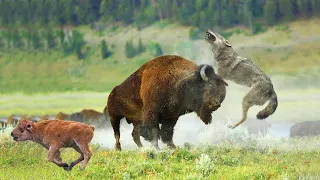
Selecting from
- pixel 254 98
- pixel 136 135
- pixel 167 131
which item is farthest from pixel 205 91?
pixel 136 135

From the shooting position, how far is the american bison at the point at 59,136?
43.6 feet

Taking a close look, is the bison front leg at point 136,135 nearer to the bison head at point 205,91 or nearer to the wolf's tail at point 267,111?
the bison head at point 205,91

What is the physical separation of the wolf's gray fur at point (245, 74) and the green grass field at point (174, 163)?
1.20m

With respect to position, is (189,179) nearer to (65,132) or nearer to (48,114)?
(65,132)

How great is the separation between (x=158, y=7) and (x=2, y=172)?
21.6m

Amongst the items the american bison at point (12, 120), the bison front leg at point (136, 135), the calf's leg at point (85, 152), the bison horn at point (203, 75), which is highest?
the bison horn at point (203, 75)

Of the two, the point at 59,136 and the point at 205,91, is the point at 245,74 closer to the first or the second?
the point at 205,91

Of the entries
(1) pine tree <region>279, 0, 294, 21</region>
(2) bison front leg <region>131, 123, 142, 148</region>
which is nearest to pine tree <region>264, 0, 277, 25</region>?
(1) pine tree <region>279, 0, 294, 21</region>

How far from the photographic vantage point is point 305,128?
2631cm

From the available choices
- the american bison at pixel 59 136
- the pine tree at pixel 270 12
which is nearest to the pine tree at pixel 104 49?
the pine tree at pixel 270 12

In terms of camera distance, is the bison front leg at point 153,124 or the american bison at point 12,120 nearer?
the bison front leg at point 153,124

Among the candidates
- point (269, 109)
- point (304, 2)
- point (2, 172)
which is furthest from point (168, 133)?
point (304, 2)

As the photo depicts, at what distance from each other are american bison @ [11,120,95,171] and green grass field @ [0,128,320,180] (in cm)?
76

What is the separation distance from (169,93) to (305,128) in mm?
10173
